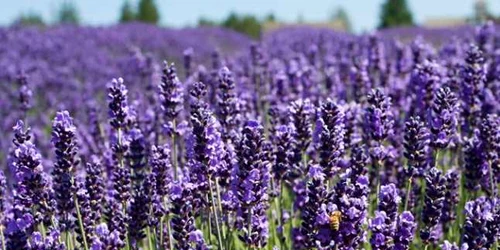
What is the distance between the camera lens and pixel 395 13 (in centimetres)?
3919

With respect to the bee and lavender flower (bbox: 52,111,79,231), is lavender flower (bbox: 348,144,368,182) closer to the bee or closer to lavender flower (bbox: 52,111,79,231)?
the bee

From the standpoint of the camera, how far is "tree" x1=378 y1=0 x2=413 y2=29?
3884 cm

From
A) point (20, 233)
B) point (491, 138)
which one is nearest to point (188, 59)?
point (491, 138)

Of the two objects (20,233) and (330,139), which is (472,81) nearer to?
(330,139)

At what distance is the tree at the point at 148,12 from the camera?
124ft

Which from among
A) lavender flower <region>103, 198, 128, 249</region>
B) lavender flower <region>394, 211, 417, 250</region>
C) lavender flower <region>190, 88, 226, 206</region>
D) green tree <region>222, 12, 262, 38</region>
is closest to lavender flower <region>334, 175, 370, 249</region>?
lavender flower <region>394, 211, 417, 250</region>

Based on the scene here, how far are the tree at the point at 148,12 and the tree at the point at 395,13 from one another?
1190cm

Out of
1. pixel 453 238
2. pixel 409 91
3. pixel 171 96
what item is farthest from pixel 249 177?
pixel 409 91

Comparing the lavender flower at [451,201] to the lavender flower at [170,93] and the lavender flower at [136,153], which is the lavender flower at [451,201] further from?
the lavender flower at [136,153]

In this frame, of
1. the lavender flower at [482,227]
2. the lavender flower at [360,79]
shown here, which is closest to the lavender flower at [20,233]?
the lavender flower at [482,227]

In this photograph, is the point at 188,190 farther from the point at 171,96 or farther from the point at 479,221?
the point at 479,221

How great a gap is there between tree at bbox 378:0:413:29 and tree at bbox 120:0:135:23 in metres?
13.4

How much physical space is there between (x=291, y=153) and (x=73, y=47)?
50.4ft

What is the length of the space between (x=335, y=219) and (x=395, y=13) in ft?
124
